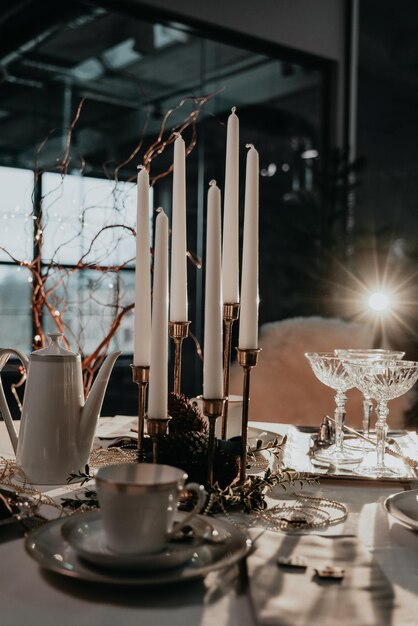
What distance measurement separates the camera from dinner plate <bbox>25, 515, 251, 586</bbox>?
63 centimetres

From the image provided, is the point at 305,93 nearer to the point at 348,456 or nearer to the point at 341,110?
the point at 341,110

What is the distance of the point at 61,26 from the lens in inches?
119

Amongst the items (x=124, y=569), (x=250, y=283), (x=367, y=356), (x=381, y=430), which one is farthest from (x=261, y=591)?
(x=367, y=356)

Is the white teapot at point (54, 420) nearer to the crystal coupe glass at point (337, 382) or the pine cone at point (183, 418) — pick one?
the pine cone at point (183, 418)

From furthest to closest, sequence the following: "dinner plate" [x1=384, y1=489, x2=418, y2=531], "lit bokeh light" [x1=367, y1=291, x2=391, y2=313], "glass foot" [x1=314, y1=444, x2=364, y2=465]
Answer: "lit bokeh light" [x1=367, y1=291, x2=391, y2=313] < "glass foot" [x1=314, y1=444, x2=364, y2=465] < "dinner plate" [x1=384, y1=489, x2=418, y2=531]

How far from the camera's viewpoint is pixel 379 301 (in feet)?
10.4

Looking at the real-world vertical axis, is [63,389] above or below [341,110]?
below

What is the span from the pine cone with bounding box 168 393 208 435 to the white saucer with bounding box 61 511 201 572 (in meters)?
0.27

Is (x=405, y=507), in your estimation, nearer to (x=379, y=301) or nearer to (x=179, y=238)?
(x=179, y=238)

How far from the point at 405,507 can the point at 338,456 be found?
280 mm

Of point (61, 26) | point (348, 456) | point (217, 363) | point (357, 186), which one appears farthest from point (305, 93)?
point (217, 363)

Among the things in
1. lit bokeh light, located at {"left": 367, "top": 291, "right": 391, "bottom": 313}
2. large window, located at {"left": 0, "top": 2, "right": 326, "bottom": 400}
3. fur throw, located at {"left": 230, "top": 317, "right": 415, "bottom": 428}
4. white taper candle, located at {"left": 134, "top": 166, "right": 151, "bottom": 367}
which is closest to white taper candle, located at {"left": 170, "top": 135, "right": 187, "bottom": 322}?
white taper candle, located at {"left": 134, "top": 166, "right": 151, "bottom": 367}

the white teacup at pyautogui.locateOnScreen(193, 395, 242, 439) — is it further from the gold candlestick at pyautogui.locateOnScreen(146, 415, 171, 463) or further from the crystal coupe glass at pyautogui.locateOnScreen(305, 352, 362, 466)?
the gold candlestick at pyautogui.locateOnScreen(146, 415, 171, 463)

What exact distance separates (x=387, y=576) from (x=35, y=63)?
106 inches
